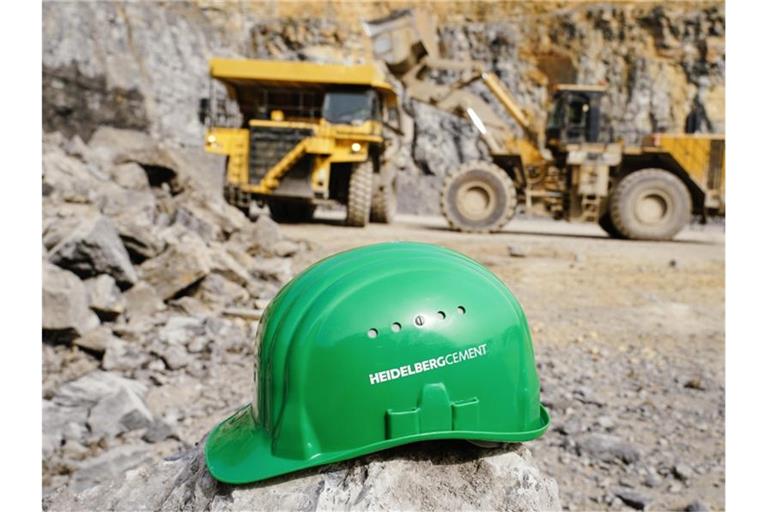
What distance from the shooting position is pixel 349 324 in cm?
155

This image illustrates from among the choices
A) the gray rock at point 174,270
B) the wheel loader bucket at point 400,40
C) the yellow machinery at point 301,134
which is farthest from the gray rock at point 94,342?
the wheel loader bucket at point 400,40

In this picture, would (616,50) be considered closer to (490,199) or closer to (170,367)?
(490,199)

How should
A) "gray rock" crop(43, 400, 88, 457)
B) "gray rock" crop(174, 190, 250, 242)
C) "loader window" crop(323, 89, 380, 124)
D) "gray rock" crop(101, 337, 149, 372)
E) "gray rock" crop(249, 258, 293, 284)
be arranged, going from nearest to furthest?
"gray rock" crop(43, 400, 88, 457), "gray rock" crop(101, 337, 149, 372), "gray rock" crop(249, 258, 293, 284), "gray rock" crop(174, 190, 250, 242), "loader window" crop(323, 89, 380, 124)

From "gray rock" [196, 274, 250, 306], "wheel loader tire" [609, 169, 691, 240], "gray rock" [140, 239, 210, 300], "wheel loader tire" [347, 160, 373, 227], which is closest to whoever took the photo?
"gray rock" [140, 239, 210, 300]

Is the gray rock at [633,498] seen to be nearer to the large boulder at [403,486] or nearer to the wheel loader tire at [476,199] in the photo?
the large boulder at [403,486]

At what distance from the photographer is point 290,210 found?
33.2ft

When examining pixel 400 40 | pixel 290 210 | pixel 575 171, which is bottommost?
pixel 290 210

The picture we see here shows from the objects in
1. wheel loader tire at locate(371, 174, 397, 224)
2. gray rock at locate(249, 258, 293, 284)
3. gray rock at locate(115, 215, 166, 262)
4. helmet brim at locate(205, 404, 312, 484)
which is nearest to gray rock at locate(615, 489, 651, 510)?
helmet brim at locate(205, 404, 312, 484)

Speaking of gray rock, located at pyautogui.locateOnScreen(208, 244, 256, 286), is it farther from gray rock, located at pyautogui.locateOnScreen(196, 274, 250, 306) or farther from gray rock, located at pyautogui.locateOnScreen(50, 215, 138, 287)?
gray rock, located at pyautogui.locateOnScreen(50, 215, 138, 287)

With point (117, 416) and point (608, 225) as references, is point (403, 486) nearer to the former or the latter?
point (117, 416)

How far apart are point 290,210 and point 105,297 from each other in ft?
18.1

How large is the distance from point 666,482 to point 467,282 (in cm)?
222

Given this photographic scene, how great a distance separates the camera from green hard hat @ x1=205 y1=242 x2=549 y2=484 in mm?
1553

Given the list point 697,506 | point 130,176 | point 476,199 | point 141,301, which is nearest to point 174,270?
point 141,301
